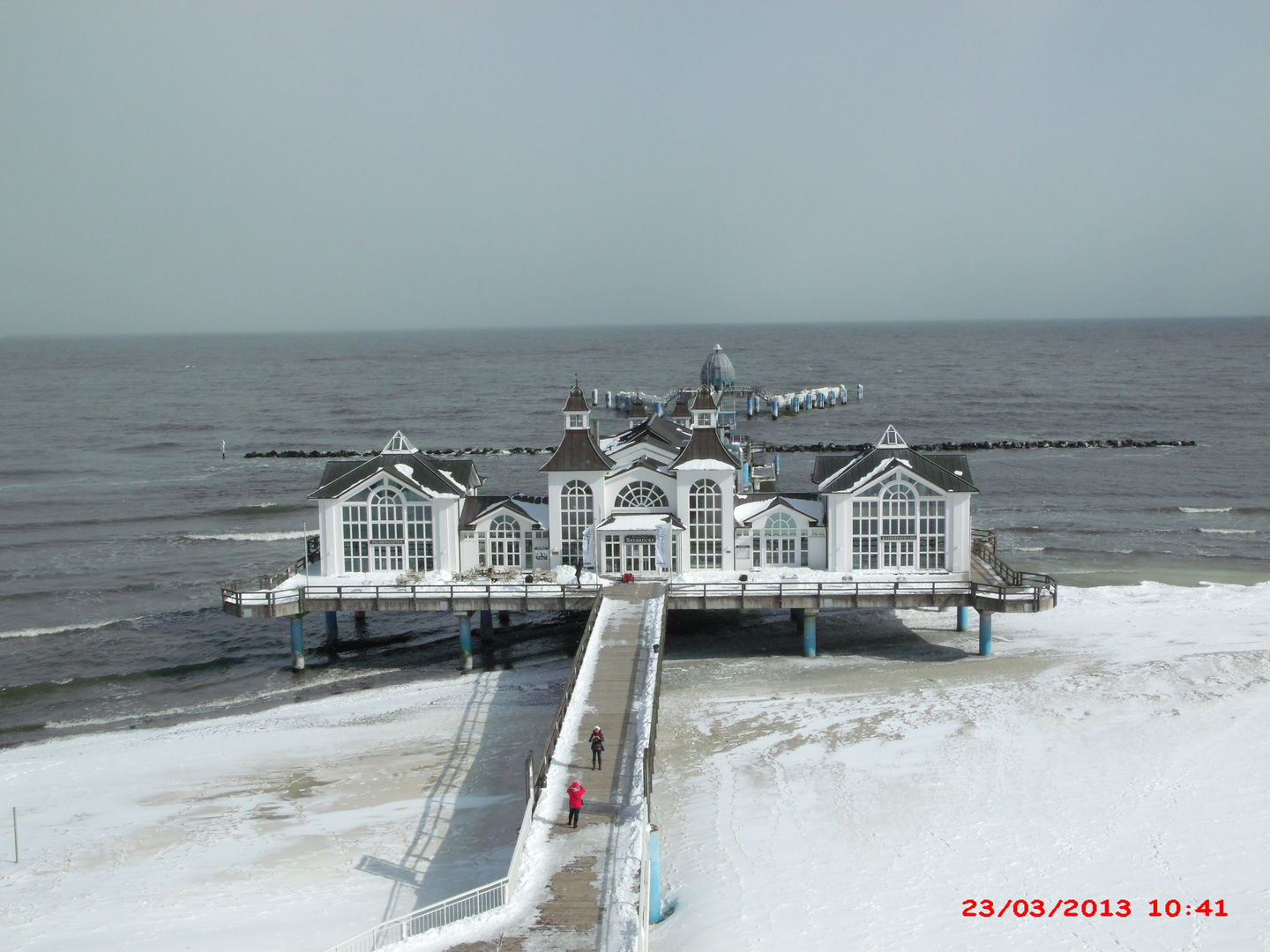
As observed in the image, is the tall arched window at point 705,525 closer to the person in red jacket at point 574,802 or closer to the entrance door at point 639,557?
the entrance door at point 639,557

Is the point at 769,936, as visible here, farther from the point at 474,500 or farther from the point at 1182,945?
the point at 474,500

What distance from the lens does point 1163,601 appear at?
1529 inches

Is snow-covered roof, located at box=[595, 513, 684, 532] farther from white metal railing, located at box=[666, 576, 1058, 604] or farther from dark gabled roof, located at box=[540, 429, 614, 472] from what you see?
white metal railing, located at box=[666, 576, 1058, 604]

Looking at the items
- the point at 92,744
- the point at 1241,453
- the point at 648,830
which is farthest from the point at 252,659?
the point at 1241,453

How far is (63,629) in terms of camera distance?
3916 cm

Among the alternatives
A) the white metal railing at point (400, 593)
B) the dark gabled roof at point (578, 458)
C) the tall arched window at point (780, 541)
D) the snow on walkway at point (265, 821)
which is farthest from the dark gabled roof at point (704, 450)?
the snow on walkway at point (265, 821)

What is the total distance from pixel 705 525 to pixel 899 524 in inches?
224

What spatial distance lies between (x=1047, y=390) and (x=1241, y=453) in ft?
157

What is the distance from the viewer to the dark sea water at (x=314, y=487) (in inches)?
1404

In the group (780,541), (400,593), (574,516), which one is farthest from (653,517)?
(400,593)

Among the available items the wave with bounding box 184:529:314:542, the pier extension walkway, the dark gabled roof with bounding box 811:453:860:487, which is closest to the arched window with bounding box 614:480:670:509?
the dark gabled roof with bounding box 811:453:860:487

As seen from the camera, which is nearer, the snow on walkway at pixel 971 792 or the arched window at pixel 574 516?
the snow on walkway at pixel 971 792

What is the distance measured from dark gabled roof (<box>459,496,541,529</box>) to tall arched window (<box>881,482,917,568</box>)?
10.3m

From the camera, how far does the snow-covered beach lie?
63.5ft
